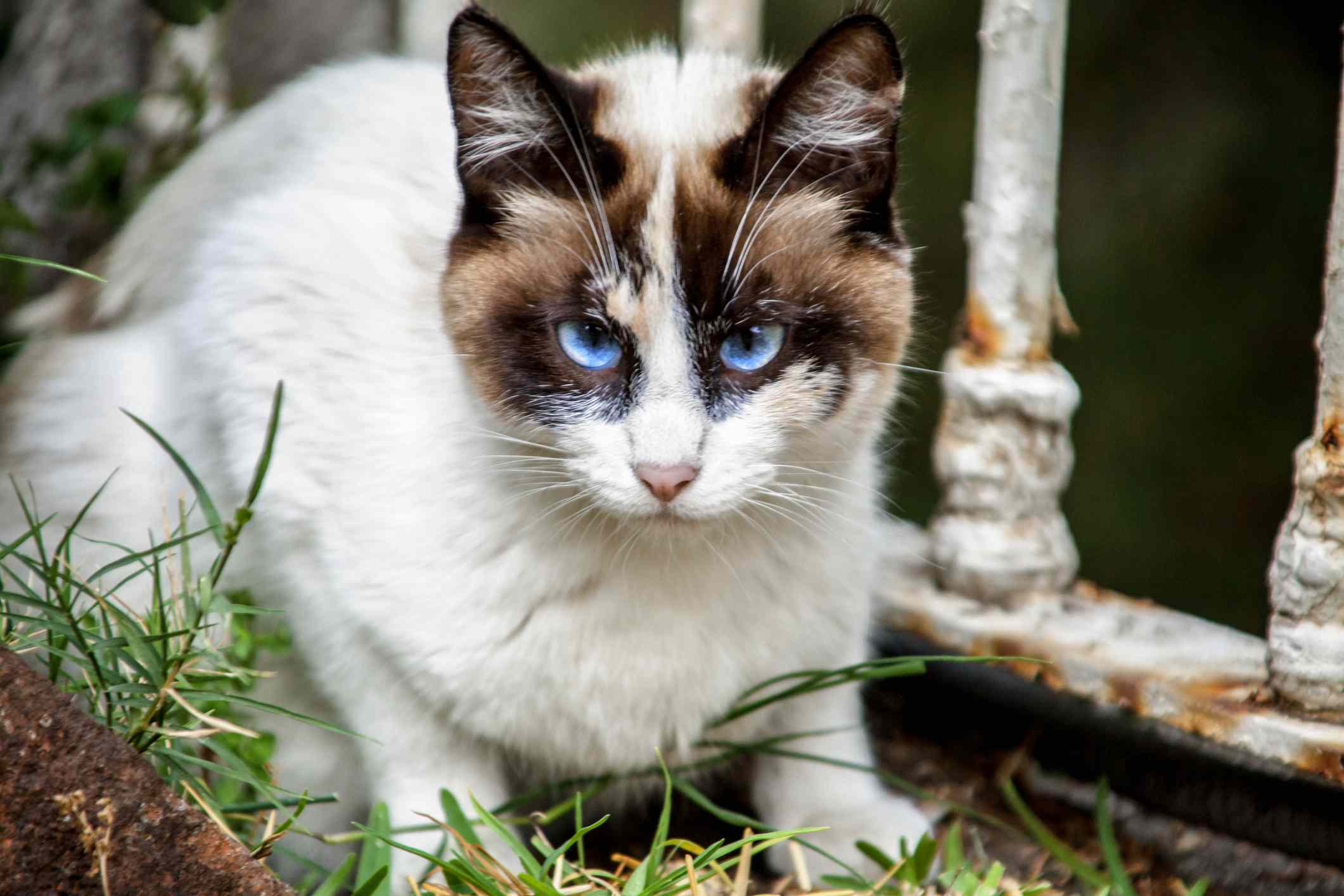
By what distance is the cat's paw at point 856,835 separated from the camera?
1.97m

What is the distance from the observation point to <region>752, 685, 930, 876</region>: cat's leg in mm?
1992

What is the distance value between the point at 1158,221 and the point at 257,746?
3.10 meters

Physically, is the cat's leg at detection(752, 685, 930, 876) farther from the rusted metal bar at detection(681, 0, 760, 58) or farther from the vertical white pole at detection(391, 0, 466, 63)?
the vertical white pole at detection(391, 0, 466, 63)

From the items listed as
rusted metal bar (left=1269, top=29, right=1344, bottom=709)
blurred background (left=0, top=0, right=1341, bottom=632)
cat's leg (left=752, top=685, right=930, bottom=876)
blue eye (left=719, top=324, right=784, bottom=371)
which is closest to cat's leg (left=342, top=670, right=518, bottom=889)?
cat's leg (left=752, top=685, right=930, bottom=876)

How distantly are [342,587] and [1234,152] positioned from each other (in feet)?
9.98

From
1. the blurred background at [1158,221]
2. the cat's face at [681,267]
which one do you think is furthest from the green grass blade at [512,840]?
the blurred background at [1158,221]

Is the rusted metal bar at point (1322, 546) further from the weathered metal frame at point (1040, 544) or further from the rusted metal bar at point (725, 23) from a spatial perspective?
the rusted metal bar at point (725, 23)

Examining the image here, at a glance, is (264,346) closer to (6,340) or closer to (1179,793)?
(6,340)

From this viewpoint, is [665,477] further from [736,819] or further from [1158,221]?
[1158,221]

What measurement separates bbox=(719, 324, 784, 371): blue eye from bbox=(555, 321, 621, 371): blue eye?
134 mm

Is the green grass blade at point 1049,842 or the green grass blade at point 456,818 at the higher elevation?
the green grass blade at point 456,818

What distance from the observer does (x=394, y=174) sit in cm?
211

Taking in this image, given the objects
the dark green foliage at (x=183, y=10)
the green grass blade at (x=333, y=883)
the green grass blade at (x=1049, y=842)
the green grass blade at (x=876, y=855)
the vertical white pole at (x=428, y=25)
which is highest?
the vertical white pole at (x=428, y=25)

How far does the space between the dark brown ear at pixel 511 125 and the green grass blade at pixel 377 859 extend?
31.5 inches
